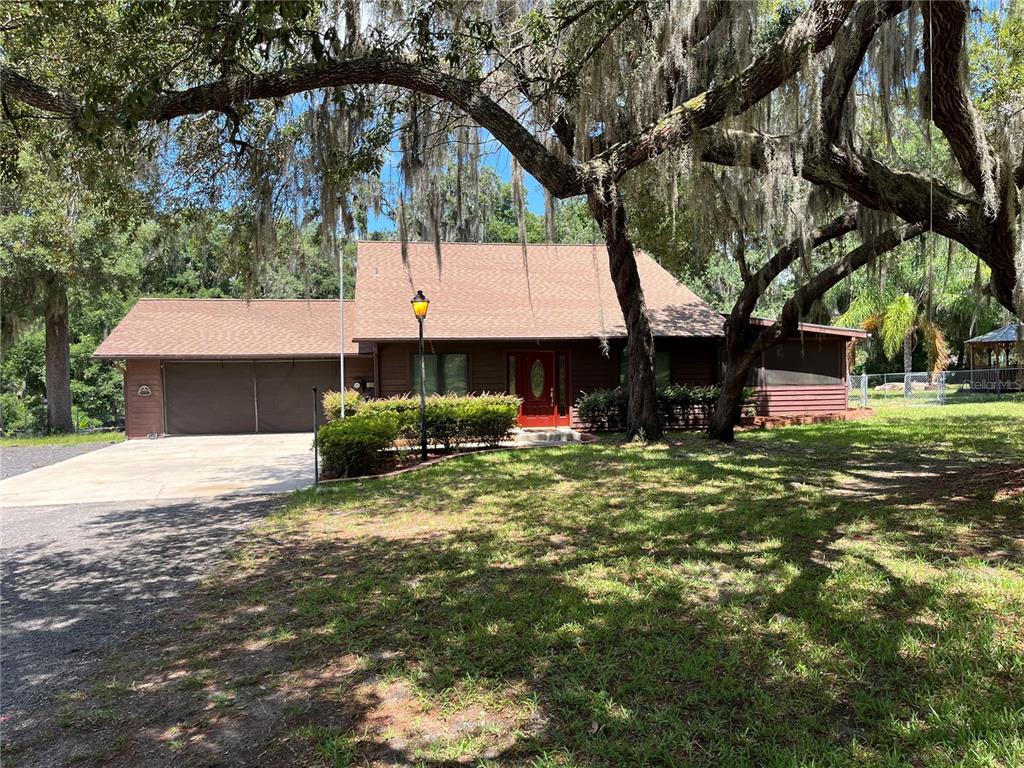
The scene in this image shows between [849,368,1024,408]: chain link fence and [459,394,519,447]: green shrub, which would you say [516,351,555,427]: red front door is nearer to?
[459,394,519,447]: green shrub

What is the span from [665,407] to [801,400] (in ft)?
14.3

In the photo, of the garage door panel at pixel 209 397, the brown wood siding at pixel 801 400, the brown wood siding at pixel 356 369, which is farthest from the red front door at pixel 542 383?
the garage door panel at pixel 209 397

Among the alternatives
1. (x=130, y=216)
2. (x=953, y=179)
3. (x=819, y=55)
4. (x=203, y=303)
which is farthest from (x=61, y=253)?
(x=953, y=179)

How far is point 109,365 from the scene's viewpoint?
33094 mm

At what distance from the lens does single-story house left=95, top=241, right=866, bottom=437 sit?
16.2m

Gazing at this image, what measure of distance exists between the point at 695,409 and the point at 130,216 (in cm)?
1258

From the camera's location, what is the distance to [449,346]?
16.3 m

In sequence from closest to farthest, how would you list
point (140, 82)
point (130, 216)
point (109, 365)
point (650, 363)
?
1. point (140, 82)
2. point (130, 216)
3. point (650, 363)
4. point (109, 365)

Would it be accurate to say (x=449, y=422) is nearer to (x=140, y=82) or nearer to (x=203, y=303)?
(x=140, y=82)

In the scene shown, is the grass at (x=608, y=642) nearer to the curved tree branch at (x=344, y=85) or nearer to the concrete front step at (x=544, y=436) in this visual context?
the curved tree branch at (x=344, y=85)

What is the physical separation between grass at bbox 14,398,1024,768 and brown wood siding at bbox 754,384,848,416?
1011 centimetres

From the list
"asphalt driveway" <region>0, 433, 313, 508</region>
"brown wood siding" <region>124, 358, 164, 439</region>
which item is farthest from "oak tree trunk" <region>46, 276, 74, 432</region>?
"asphalt driveway" <region>0, 433, 313, 508</region>

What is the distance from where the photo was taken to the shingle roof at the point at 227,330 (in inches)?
742

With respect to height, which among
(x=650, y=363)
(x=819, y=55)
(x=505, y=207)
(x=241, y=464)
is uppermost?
(x=505, y=207)
